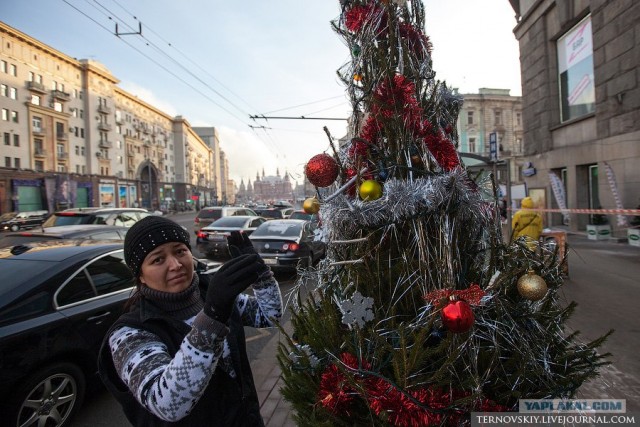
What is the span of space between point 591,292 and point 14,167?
170 feet

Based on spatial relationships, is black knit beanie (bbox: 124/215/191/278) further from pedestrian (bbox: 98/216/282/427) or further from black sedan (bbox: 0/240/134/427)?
black sedan (bbox: 0/240/134/427)

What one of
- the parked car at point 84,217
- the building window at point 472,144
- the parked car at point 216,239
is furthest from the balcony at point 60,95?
the building window at point 472,144

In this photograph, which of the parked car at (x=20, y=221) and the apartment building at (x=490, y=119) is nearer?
the parked car at (x=20, y=221)

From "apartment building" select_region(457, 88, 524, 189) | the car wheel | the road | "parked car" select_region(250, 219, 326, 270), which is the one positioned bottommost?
the road

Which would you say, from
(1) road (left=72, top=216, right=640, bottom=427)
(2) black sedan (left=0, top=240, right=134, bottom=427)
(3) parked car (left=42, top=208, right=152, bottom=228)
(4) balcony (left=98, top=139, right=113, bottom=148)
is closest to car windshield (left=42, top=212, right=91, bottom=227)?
(3) parked car (left=42, top=208, right=152, bottom=228)

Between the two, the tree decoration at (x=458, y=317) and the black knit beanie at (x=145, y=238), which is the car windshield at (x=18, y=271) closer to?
the black knit beanie at (x=145, y=238)

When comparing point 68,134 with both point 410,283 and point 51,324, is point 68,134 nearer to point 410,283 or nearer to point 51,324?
point 51,324

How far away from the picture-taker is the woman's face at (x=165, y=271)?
1489 millimetres

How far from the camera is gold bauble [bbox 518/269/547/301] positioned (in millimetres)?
1541

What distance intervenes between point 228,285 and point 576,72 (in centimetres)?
1790

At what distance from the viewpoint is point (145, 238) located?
151 centimetres

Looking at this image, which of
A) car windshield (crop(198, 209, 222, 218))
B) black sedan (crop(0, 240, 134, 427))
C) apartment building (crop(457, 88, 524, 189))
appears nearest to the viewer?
black sedan (crop(0, 240, 134, 427))

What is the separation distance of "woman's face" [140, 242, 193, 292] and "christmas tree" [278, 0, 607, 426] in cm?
63

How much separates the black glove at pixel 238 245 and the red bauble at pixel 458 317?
0.94m
